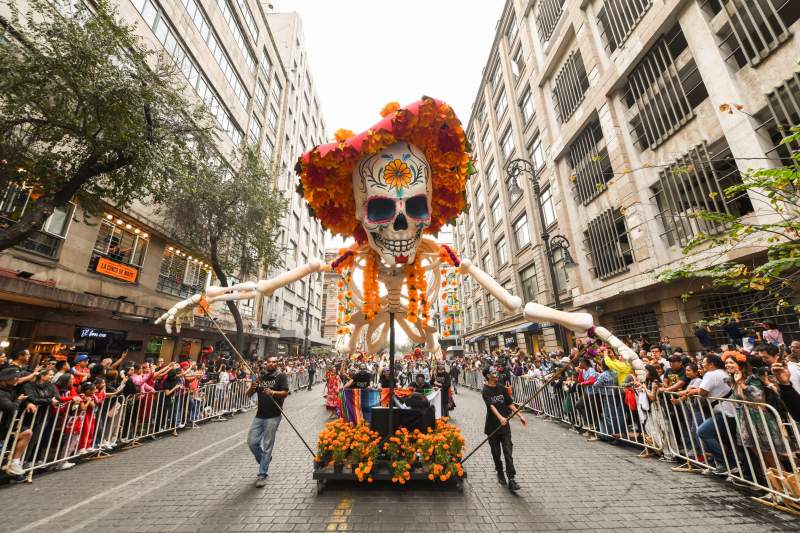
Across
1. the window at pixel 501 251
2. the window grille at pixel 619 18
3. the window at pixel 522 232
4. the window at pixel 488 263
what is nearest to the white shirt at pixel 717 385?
the window grille at pixel 619 18

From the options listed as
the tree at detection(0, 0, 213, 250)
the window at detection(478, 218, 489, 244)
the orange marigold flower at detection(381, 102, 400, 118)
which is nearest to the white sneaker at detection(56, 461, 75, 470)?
the tree at detection(0, 0, 213, 250)

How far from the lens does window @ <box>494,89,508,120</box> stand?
89.3ft

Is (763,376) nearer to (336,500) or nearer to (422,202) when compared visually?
(422,202)

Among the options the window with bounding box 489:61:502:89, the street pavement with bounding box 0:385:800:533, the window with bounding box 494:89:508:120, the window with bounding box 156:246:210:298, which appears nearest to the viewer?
the street pavement with bounding box 0:385:800:533

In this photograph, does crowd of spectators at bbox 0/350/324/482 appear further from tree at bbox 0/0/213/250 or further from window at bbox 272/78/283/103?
A: window at bbox 272/78/283/103

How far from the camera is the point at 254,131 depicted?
2647 cm

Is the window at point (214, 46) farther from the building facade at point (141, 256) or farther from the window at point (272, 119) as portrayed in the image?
the window at point (272, 119)

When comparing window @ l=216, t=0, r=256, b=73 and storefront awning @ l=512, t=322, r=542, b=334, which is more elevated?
window @ l=216, t=0, r=256, b=73

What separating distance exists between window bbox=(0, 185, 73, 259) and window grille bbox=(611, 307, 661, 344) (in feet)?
67.8

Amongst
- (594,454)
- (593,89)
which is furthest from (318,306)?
(594,454)

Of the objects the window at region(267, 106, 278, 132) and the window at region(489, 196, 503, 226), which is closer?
the window at region(267, 106, 278, 132)

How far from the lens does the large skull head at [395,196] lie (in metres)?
3.86

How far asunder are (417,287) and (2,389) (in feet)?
23.5

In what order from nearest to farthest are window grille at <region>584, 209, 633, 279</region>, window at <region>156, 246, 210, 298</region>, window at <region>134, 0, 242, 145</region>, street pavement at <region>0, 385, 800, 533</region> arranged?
1. street pavement at <region>0, 385, 800, 533</region>
2. window grille at <region>584, 209, 633, 279</region>
3. window at <region>134, 0, 242, 145</region>
4. window at <region>156, 246, 210, 298</region>
